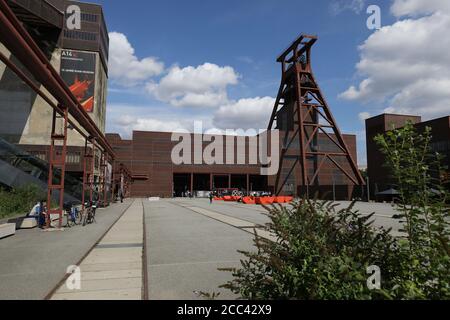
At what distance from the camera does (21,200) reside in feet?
71.5

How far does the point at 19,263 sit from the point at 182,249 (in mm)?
4055

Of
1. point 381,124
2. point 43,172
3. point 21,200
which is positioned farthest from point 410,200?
point 381,124

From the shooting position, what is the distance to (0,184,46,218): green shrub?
19859 mm

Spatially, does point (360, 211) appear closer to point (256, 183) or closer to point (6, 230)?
point (6, 230)

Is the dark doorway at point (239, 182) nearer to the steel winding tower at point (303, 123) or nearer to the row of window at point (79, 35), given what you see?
the steel winding tower at point (303, 123)

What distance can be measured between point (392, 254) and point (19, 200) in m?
23.7

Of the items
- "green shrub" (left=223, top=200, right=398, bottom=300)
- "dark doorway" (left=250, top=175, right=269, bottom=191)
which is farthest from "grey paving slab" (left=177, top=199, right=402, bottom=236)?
"dark doorway" (left=250, top=175, right=269, bottom=191)

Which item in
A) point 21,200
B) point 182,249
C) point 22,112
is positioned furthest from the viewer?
point 22,112

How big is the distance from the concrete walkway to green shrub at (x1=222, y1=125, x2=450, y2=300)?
3.11m

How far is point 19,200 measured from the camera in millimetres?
21594

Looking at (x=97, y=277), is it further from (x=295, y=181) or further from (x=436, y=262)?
(x=295, y=181)

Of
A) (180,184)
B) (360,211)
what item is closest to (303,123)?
(360,211)

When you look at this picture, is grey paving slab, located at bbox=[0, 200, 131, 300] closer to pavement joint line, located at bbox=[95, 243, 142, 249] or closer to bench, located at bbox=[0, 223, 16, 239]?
bench, located at bbox=[0, 223, 16, 239]

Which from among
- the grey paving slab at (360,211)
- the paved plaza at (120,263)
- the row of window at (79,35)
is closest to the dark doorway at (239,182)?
the row of window at (79,35)
